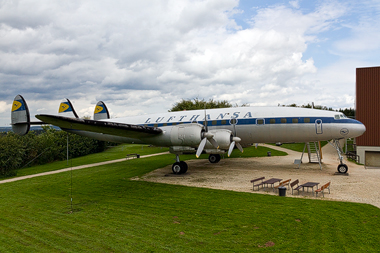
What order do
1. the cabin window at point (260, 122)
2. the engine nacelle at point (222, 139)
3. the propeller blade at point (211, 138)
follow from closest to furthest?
1. the propeller blade at point (211, 138)
2. the engine nacelle at point (222, 139)
3. the cabin window at point (260, 122)

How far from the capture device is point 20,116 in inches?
685

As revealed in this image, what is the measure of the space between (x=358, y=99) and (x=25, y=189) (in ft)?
110

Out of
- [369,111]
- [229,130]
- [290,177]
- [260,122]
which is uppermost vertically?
[369,111]

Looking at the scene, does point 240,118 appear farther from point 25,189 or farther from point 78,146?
point 78,146

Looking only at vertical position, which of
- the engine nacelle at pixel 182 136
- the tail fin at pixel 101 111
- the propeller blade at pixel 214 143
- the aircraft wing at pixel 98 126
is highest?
the tail fin at pixel 101 111

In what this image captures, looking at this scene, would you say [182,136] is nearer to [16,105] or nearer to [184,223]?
[184,223]

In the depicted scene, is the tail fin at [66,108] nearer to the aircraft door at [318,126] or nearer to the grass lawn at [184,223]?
the grass lawn at [184,223]

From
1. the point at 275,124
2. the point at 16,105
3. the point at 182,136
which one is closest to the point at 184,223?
the point at 182,136

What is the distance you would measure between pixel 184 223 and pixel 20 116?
15226 millimetres

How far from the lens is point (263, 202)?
10.9m

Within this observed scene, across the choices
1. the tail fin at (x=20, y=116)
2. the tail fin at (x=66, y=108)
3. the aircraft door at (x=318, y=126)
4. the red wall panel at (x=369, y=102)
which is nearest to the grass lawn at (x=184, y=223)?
the tail fin at (x=20, y=116)

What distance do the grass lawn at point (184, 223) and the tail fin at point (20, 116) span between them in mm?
5436

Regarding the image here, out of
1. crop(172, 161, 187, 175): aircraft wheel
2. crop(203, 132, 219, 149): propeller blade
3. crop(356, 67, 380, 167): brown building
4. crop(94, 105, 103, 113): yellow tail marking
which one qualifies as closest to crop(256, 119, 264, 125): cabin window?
crop(203, 132, 219, 149): propeller blade

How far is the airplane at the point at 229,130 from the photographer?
635 inches
